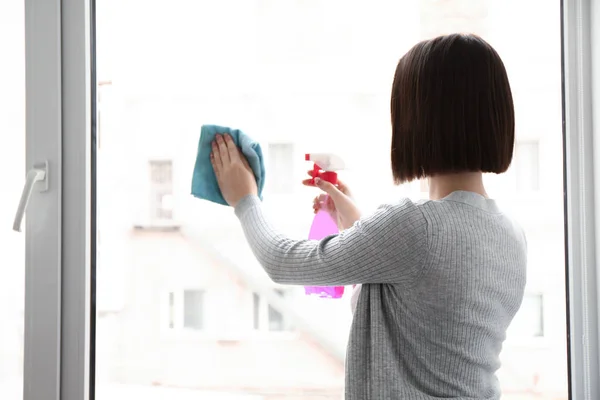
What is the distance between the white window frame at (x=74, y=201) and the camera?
1096 millimetres

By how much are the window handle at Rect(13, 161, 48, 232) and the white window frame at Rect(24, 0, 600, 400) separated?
0.05 ft

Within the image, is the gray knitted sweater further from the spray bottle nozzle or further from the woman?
the spray bottle nozzle

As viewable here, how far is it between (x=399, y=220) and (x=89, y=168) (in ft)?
2.21

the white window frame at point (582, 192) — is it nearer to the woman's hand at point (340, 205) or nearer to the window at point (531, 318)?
the window at point (531, 318)

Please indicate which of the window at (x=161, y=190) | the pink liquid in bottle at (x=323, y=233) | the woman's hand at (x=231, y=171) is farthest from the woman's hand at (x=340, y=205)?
the window at (x=161, y=190)

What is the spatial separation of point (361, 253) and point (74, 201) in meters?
0.62

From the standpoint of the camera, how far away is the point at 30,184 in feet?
3.50

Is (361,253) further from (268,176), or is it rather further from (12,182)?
(12,182)

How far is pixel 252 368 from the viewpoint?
45.6 inches

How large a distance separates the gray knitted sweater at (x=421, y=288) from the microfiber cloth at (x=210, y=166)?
0.17 meters

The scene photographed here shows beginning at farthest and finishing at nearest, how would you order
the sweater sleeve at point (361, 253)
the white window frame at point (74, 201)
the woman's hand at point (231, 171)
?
1. the white window frame at point (74, 201)
2. the woman's hand at point (231, 171)
3. the sweater sleeve at point (361, 253)

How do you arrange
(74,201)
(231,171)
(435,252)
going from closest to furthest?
(435,252) < (231,171) < (74,201)

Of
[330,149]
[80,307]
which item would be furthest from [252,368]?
[330,149]

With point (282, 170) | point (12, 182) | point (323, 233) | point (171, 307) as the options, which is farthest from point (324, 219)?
point (12, 182)
